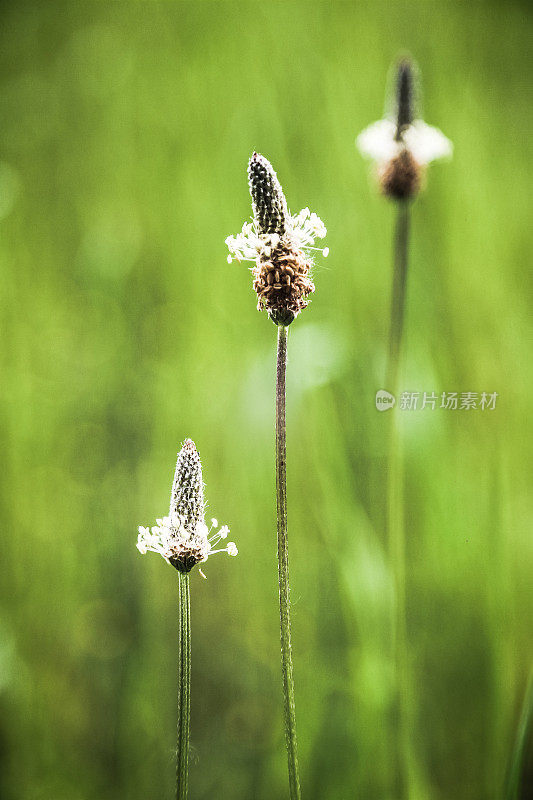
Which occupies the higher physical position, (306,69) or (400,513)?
(306,69)

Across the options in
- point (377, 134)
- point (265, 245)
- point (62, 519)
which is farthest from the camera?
point (62, 519)

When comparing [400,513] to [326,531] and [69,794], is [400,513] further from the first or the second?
[69,794]

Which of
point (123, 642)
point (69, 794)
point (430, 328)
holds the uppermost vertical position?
point (430, 328)

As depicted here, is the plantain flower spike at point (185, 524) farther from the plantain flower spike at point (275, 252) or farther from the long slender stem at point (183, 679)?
the plantain flower spike at point (275, 252)

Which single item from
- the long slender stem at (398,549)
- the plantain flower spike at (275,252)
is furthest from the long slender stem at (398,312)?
the plantain flower spike at (275,252)

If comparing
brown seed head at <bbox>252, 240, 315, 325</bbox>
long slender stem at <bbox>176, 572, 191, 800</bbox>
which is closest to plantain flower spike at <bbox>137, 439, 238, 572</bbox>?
long slender stem at <bbox>176, 572, 191, 800</bbox>

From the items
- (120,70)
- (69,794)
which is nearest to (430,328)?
(120,70)

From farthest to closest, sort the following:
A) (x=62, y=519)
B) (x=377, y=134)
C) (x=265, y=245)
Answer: (x=62, y=519) < (x=377, y=134) < (x=265, y=245)
